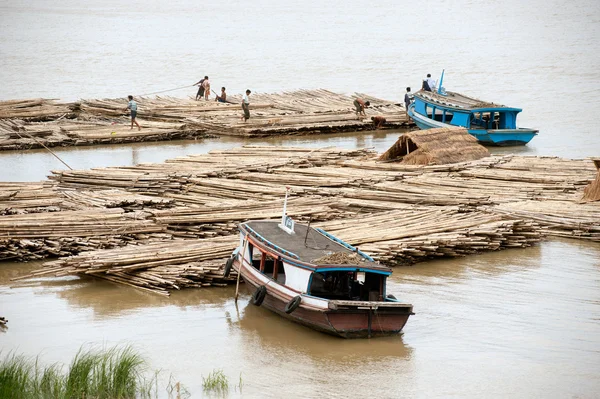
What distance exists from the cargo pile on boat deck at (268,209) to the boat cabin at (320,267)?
4.95 feet

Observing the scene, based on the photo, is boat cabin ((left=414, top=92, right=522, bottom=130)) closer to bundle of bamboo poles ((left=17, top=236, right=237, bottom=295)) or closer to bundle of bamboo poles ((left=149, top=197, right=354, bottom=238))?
bundle of bamboo poles ((left=149, top=197, right=354, bottom=238))

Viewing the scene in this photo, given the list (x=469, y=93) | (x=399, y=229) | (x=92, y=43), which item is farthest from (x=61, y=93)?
(x=399, y=229)

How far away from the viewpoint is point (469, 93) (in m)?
52.3

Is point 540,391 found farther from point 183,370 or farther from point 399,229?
point 399,229

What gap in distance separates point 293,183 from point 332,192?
5.43 ft

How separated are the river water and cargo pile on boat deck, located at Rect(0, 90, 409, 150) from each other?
697 millimetres

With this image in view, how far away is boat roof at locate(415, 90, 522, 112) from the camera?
33.3 m

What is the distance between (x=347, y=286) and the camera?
15258mm

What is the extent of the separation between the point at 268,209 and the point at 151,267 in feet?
14.0

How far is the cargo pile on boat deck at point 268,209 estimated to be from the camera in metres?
18.0

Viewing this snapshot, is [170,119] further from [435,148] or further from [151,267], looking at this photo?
[151,267]

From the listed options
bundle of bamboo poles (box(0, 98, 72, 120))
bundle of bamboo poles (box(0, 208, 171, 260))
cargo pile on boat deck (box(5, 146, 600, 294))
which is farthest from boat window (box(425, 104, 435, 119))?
bundle of bamboo poles (box(0, 208, 171, 260))

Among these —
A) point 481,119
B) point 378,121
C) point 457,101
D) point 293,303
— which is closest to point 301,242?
point 293,303

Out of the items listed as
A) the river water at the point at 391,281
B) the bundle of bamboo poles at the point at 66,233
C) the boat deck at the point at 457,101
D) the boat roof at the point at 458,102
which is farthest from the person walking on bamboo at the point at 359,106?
the bundle of bamboo poles at the point at 66,233
